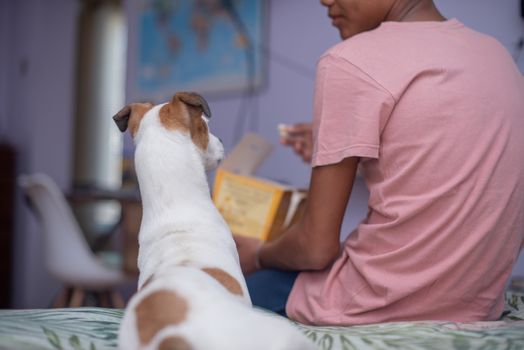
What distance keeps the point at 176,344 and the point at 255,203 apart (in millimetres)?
816

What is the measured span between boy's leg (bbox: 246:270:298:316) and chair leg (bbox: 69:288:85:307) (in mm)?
1794

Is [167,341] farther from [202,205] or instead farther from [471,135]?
[471,135]

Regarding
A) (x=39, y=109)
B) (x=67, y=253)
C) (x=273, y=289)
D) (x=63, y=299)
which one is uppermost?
(x=273, y=289)

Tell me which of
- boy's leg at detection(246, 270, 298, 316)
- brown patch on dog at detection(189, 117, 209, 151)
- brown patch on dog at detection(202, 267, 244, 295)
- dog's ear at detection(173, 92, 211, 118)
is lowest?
boy's leg at detection(246, 270, 298, 316)

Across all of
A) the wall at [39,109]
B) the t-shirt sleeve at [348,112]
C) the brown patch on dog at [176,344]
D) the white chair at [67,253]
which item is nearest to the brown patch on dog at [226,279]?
the brown patch on dog at [176,344]

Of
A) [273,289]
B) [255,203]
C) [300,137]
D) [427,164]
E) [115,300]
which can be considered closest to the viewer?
[427,164]

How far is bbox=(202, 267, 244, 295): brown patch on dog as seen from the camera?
2.38 feet

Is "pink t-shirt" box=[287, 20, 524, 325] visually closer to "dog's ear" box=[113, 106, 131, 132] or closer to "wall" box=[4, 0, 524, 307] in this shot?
"dog's ear" box=[113, 106, 131, 132]

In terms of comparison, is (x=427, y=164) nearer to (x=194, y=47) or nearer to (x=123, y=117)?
(x=123, y=117)

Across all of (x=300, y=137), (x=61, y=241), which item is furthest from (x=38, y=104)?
(x=300, y=137)

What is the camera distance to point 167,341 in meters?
0.60

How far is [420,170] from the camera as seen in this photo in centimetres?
100

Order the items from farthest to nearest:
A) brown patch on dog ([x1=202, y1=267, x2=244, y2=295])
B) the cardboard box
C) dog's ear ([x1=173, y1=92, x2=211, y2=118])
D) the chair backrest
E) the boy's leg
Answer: the chair backrest
the cardboard box
the boy's leg
dog's ear ([x1=173, y1=92, x2=211, y2=118])
brown patch on dog ([x1=202, y1=267, x2=244, y2=295])

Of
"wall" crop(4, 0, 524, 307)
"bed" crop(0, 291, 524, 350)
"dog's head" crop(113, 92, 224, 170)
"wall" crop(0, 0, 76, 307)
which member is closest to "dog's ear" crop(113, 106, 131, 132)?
"dog's head" crop(113, 92, 224, 170)
